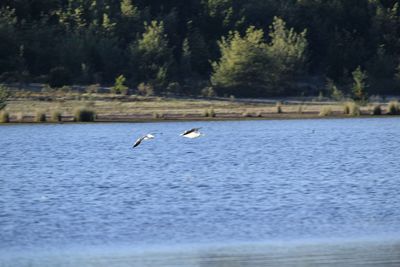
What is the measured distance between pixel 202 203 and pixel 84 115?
3357cm

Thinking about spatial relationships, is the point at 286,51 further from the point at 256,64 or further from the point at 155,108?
the point at 155,108

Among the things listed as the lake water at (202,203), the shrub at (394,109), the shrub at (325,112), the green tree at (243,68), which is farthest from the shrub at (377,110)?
the green tree at (243,68)

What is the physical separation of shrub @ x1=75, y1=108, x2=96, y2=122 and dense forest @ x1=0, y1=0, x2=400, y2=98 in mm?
14216

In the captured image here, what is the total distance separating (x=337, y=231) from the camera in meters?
21.8

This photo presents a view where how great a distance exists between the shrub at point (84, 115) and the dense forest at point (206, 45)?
46.6 feet

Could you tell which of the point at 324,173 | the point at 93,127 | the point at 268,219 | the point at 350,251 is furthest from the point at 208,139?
the point at 350,251

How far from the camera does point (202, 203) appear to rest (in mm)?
26031

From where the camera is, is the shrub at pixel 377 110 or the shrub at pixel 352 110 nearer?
the shrub at pixel 377 110

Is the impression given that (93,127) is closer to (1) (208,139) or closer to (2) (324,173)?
(1) (208,139)

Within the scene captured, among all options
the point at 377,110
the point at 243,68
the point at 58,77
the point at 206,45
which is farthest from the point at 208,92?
the point at 377,110

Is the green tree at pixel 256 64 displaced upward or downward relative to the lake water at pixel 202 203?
upward

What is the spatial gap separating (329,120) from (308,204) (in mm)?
36343

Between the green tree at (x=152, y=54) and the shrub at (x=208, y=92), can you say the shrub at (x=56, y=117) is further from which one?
the green tree at (x=152, y=54)

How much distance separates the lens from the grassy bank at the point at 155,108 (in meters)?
61.0
